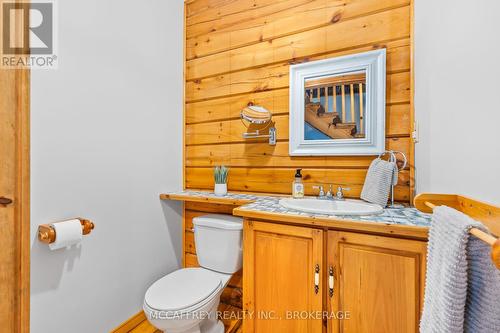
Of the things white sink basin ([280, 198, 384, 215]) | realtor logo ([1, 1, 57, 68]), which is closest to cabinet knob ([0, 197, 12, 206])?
realtor logo ([1, 1, 57, 68])

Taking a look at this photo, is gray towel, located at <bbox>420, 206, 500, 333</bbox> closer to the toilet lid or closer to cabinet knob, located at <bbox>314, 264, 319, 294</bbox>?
cabinet knob, located at <bbox>314, 264, 319, 294</bbox>

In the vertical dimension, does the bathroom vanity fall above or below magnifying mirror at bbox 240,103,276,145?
below

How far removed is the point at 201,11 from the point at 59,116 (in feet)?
4.70

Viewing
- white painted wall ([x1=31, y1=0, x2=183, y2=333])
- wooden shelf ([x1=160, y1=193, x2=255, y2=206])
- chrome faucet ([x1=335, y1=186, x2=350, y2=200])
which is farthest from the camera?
wooden shelf ([x1=160, y1=193, x2=255, y2=206])

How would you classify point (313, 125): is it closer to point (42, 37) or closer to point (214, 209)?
point (214, 209)

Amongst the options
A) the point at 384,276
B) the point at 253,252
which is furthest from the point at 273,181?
the point at 384,276

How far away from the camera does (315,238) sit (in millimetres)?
992

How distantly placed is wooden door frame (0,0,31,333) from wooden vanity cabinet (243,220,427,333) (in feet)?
3.27

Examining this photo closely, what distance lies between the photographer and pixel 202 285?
4.33ft

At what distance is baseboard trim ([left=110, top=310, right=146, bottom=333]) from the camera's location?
4.60 feet

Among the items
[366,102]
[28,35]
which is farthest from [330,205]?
[28,35]

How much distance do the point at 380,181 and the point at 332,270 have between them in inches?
21.8

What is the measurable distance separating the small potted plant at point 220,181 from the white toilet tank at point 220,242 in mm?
200

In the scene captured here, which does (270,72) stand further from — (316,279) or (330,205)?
(316,279)
